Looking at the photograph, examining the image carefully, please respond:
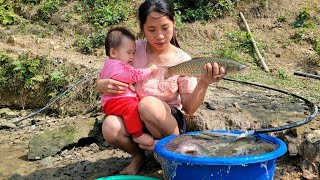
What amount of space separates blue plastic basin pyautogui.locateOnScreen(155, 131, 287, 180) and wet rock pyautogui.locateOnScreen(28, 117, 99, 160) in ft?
7.93

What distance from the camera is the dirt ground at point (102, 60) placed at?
12.9 ft

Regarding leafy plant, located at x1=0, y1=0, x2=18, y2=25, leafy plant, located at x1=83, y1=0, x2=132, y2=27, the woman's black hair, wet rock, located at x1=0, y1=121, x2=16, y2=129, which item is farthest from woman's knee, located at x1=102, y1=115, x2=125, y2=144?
leafy plant, located at x1=0, y1=0, x2=18, y2=25

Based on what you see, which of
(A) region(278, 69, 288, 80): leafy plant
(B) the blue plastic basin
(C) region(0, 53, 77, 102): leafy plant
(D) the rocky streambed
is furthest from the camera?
(C) region(0, 53, 77, 102): leafy plant

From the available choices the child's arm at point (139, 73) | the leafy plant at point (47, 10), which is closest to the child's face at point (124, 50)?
the child's arm at point (139, 73)

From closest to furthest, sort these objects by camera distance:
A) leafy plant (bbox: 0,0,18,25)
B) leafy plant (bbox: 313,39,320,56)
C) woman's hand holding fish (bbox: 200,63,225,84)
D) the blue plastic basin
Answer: the blue plastic basin, woman's hand holding fish (bbox: 200,63,225,84), leafy plant (bbox: 313,39,320,56), leafy plant (bbox: 0,0,18,25)

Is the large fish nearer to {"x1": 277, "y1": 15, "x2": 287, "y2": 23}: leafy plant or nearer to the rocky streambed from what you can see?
the rocky streambed

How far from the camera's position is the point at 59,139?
185 inches

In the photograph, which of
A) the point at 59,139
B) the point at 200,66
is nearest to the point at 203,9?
the point at 59,139

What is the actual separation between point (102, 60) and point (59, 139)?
2.61 metres

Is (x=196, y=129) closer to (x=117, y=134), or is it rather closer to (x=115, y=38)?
(x=117, y=134)

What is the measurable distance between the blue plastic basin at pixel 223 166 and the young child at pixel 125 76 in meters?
0.77

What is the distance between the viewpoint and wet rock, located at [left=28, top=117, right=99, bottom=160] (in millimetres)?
4602

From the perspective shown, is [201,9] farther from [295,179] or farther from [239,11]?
[295,179]

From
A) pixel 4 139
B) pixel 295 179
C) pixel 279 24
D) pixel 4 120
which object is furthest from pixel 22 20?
pixel 295 179
